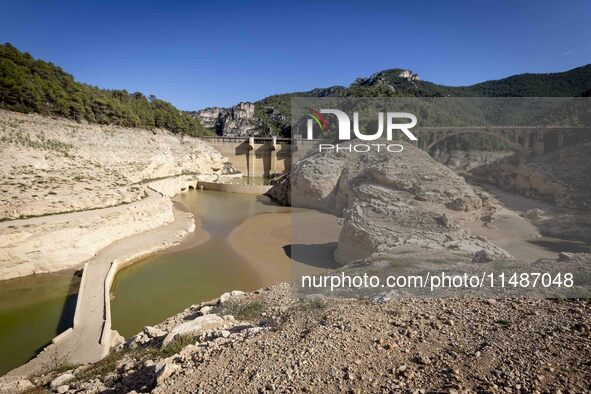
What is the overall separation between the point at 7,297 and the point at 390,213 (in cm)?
1621

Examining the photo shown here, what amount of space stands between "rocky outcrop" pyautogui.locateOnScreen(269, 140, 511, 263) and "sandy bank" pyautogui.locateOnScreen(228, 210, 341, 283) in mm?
1938

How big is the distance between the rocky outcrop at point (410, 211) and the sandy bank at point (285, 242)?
1938mm

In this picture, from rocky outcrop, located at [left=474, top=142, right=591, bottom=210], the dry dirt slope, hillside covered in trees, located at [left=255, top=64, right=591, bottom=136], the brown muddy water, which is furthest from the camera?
hillside covered in trees, located at [left=255, top=64, right=591, bottom=136]

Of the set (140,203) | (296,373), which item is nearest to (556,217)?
(296,373)

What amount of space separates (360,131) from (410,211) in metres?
14.5

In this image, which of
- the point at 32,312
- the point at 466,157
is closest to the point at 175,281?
the point at 32,312

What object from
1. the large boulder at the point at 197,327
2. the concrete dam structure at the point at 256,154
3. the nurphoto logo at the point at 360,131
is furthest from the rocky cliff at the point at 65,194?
the concrete dam structure at the point at 256,154

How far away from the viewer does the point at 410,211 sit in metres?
13.1

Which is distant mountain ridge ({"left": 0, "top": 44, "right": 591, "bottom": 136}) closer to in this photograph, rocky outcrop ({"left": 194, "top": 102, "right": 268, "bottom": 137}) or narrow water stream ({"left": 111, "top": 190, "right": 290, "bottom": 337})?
rocky outcrop ({"left": 194, "top": 102, "right": 268, "bottom": 137})

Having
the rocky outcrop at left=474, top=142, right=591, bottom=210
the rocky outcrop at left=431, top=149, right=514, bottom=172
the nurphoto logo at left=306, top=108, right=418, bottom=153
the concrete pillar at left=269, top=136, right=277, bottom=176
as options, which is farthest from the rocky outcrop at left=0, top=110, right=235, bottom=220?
the rocky outcrop at left=474, top=142, right=591, bottom=210

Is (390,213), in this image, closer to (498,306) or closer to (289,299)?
(289,299)

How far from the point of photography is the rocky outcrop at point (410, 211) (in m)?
11.2

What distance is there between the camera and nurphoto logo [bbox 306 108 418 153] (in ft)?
41.5

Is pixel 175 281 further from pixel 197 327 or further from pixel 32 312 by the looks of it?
pixel 197 327
